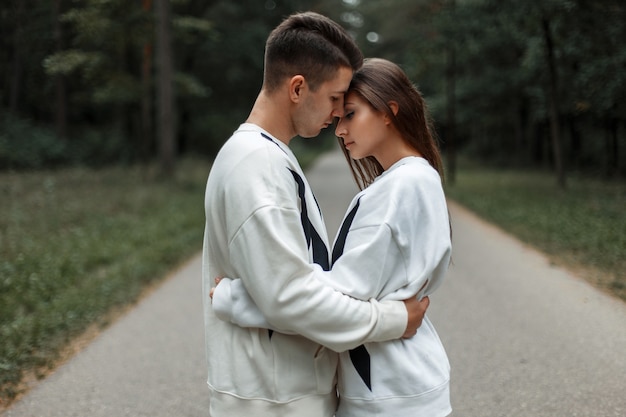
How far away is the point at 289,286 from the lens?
62.8 inches

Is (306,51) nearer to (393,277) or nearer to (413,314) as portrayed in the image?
(393,277)

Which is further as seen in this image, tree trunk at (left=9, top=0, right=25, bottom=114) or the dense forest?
the dense forest

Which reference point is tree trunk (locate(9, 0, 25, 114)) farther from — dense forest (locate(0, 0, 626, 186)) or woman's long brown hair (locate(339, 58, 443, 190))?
woman's long brown hair (locate(339, 58, 443, 190))

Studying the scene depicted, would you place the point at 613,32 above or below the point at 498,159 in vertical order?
above

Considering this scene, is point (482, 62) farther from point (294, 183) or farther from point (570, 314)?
point (294, 183)

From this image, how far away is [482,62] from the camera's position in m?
29.4

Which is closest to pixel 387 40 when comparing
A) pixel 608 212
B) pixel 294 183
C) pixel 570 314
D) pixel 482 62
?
pixel 482 62

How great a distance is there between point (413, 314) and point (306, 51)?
0.80 m

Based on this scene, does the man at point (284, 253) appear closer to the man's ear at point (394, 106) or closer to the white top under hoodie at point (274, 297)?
the white top under hoodie at point (274, 297)

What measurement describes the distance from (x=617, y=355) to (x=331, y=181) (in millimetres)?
19159

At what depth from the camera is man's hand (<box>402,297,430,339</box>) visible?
179 cm

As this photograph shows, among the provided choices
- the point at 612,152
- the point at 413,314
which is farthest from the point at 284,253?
the point at 612,152

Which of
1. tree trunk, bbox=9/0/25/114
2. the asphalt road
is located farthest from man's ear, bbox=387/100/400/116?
tree trunk, bbox=9/0/25/114

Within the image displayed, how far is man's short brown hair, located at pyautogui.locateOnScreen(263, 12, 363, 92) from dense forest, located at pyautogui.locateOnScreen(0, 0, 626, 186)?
10.0m
